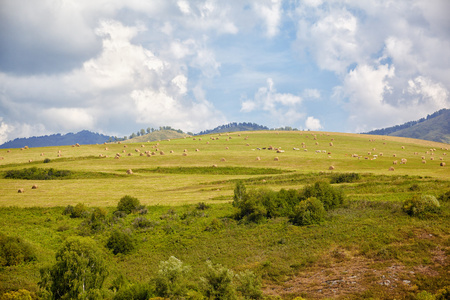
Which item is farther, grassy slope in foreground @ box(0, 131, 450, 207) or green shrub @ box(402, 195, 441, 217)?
grassy slope in foreground @ box(0, 131, 450, 207)

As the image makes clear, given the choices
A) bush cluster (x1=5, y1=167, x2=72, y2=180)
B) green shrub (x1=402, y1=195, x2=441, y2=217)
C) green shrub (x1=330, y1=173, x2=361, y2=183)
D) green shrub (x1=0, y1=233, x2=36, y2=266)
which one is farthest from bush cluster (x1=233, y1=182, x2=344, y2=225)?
bush cluster (x1=5, y1=167, x2=72, y2=180)

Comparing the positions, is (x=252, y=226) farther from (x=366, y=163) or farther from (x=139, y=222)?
(x=366, y=163)

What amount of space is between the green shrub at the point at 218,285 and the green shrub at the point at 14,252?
66.9ft

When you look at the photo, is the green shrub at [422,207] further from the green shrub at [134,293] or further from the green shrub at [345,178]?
the green shrub at [134,293]

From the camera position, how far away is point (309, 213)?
38.9 meters

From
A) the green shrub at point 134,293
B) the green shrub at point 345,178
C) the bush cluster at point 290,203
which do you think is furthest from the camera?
the green shrub at point 345,178

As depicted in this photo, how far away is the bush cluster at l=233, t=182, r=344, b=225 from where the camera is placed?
39.7m

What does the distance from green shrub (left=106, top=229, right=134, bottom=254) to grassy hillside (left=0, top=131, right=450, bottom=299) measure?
0.78 m

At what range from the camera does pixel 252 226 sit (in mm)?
40375

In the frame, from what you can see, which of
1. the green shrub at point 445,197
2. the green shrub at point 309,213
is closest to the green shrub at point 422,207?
the green shrub at point 445,197

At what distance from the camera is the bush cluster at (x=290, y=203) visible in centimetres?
3966

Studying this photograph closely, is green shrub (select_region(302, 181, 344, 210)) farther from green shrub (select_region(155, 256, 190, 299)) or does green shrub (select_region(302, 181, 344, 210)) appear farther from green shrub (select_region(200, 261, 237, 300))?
green shrub (select_region(155, 256, 190, 299))

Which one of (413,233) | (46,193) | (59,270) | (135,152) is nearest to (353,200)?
(413,233)

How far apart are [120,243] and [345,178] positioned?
44849 millimetres
